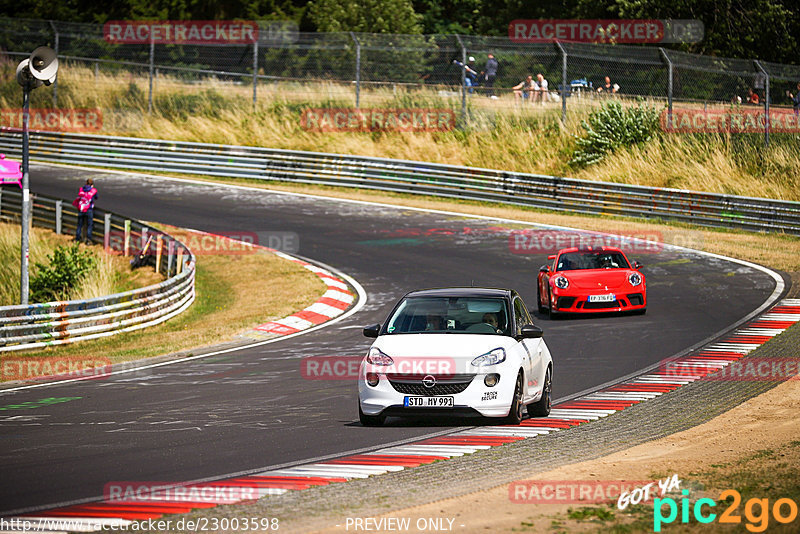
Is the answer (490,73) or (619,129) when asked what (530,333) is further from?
(490,73)

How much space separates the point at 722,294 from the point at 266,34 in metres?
39.9

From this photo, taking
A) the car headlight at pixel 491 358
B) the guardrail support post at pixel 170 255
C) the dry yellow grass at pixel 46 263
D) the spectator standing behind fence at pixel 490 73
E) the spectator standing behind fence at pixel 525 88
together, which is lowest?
the dry yellow grass at pixel 46 263

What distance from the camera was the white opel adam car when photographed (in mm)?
10703

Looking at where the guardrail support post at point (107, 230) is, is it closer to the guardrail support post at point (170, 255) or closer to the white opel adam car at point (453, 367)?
the guardrail support post at point (170, 255)

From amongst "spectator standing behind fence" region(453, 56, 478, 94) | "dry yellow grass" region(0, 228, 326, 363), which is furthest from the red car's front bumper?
"spectator standing behind fence" region(453, 56, 478, 94)

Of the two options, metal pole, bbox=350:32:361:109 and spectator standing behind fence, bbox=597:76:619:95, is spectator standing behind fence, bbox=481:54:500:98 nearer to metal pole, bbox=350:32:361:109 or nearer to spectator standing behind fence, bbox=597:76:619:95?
spectator standing behind fence, bbox=597:76:619:95

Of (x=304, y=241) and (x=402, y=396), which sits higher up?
(x=402, y=396)

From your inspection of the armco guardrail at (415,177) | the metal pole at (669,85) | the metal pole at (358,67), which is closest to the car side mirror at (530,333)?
the armco guardrail at (415,177)

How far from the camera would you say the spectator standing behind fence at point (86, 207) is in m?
28.3

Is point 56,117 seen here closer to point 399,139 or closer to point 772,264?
point 399,139

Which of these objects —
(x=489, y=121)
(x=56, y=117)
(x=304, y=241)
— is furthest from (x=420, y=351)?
(x=56, y=117)

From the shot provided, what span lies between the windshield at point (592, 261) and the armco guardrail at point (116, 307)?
25.4 ft

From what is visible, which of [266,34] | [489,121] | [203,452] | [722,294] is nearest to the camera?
[203,452]

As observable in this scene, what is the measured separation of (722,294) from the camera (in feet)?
70.5
